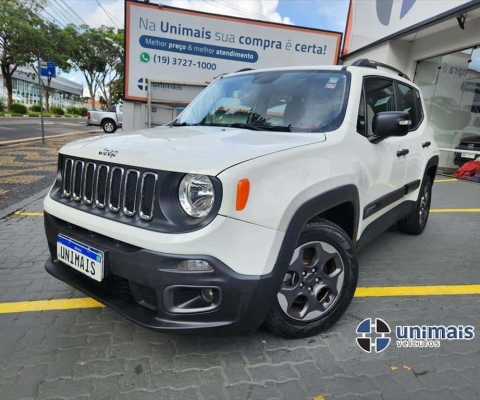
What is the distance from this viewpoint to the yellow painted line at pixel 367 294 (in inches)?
111

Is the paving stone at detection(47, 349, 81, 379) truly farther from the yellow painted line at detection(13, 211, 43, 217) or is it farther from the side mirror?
the yellow painted line at detection(13, 211, 43, 217)

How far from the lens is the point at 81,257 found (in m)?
2.19

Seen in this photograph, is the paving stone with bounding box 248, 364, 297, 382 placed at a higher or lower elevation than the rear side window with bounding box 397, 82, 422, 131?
lower

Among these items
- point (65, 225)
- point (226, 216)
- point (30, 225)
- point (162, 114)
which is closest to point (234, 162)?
point (226, 216)

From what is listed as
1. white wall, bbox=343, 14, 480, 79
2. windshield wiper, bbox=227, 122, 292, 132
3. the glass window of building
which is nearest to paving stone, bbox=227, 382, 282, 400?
windshield wiper, bbox=227, 122, 292, 132

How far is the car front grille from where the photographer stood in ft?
6.49

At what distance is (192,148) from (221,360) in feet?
4.18

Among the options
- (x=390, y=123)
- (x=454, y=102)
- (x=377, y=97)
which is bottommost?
(x=390, y=123)

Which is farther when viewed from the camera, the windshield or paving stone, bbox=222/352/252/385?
the windshield

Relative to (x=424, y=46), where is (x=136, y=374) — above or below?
below

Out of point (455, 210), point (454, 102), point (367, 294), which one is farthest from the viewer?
point (454, 102)

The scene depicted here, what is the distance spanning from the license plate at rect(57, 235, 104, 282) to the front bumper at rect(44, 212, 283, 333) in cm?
4

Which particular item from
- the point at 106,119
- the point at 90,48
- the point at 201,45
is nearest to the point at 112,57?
the point at 90,48

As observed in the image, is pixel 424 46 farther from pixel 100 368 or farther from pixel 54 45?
pixel 54 45
